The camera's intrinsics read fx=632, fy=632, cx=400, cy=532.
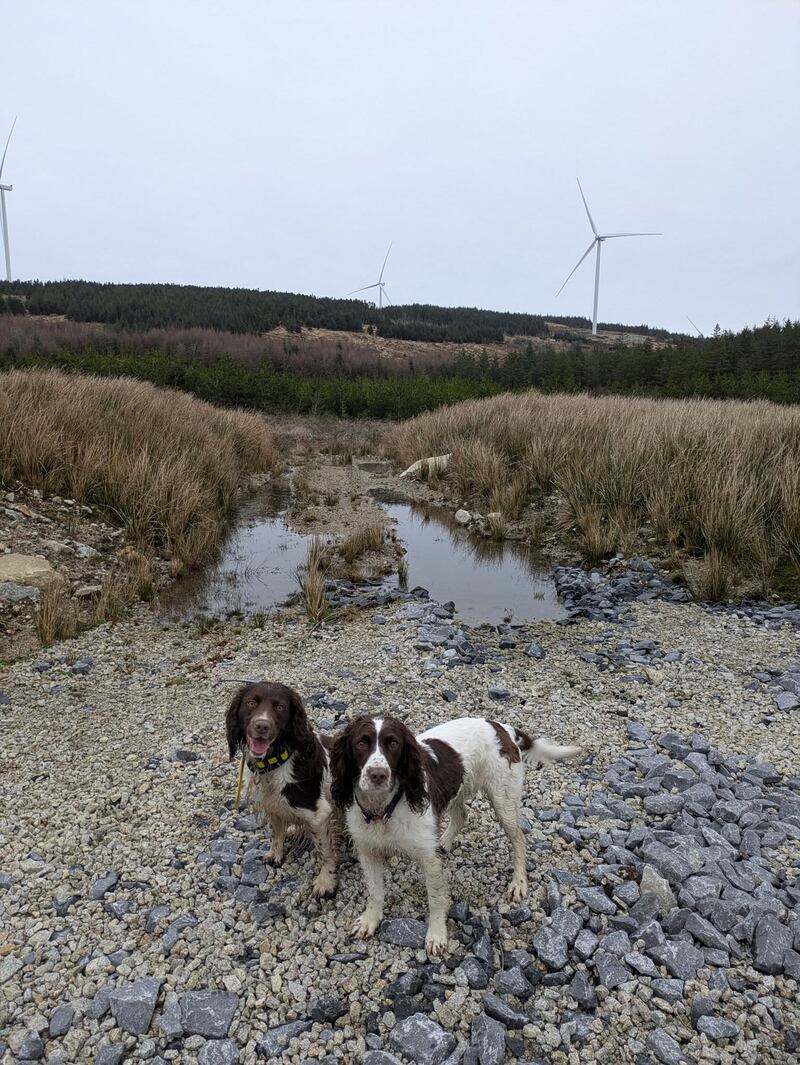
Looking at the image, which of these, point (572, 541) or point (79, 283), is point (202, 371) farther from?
point (79, 283)

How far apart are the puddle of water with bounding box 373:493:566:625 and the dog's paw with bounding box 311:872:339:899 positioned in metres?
4.28

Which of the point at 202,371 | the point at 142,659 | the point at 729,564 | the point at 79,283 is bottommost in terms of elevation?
the point at 142,659

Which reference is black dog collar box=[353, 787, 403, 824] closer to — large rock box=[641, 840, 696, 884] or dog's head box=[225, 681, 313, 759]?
dog's head box=[225, 681, 313, 759]

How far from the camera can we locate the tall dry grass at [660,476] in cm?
822

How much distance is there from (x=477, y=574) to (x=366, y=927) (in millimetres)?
6520

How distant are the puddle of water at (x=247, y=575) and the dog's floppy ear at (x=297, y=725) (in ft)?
14.4

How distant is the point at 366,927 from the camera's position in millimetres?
2756

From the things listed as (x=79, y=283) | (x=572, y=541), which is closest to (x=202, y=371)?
(x=572, y=541)

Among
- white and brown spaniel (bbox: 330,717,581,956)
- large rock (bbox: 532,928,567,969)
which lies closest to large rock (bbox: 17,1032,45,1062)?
white and brown spaniel (bbox: 330,717,581,956)

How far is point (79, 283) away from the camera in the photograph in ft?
201

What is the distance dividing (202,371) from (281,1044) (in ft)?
82.2

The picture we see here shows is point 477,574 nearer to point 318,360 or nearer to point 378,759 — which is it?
point 378,759

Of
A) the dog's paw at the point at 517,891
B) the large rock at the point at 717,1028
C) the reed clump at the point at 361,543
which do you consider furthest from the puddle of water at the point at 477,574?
the large rock at the point at 717,1028

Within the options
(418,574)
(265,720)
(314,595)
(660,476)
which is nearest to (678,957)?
(265,720)
